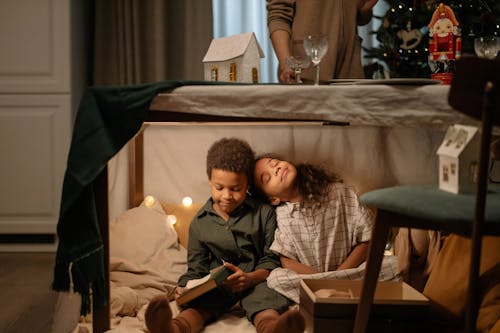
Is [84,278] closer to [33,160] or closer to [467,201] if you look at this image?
[467,201]

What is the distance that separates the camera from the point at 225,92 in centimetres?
154

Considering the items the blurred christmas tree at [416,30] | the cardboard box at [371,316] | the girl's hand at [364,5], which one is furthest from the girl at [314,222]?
the blurred christmas tree at [416,30]

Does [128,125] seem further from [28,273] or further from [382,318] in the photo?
[28,273]

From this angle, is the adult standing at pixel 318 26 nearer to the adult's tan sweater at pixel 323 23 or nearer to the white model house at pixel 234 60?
the adult's tan sweater at pixel 323 23

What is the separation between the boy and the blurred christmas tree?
155cm

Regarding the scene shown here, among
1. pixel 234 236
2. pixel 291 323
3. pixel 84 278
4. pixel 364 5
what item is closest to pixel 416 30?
pixel 364 5

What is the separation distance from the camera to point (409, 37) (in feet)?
11.0

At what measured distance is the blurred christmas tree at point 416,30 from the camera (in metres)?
3.25

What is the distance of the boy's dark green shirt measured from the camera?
2.04 metres

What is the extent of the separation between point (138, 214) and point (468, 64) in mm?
1433

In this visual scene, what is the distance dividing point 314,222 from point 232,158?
325mm

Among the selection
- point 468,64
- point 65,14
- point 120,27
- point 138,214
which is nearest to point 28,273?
point 138,214

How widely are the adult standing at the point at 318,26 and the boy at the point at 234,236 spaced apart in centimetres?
68

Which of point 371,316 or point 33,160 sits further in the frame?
point 33,160
